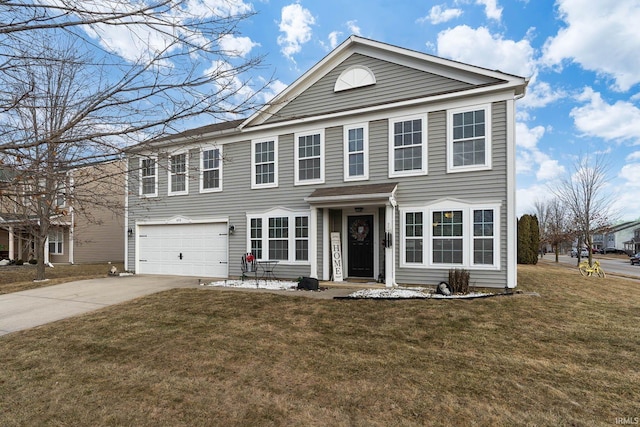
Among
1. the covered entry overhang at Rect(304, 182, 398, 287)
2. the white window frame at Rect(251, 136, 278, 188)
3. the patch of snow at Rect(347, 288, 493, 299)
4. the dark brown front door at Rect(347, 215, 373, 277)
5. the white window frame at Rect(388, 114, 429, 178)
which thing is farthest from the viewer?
the white window frame at Rect(251, 136, 278, 188)

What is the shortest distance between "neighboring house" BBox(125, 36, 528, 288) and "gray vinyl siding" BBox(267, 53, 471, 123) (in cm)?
3

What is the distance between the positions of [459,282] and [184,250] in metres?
10.3

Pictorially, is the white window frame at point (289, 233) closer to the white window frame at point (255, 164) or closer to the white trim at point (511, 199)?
the white window frame at point (255, 164)

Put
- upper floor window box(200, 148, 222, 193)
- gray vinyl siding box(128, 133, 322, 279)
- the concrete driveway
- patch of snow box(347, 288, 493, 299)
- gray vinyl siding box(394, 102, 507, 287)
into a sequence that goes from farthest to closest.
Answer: upper floor window box(200, 148, 222, 193)
gray vinyl siding box(128, 133, 322, 279)
gray vinyl siding box(394, 102, 507, 287)
patch of snow box(347, 288, 493, 299)
the concrete driveway

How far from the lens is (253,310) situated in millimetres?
7172

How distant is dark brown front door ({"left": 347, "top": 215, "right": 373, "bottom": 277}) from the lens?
10.9 m

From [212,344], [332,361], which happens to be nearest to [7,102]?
[212,344]

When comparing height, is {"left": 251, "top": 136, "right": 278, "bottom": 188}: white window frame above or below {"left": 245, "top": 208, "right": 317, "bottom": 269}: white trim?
above

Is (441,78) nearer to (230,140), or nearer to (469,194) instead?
(469,194)

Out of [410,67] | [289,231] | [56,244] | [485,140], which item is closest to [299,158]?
[289,231]

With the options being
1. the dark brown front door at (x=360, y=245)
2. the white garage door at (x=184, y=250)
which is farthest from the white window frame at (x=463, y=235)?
the white garage door at (x=184, y=250)

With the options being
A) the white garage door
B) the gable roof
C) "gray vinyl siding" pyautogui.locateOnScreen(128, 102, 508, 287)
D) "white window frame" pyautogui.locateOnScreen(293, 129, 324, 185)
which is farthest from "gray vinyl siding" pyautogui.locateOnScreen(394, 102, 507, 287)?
the white garage door

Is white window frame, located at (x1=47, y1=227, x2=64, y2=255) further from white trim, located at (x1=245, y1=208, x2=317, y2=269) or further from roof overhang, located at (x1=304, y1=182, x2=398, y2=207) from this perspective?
roof overhang, located at (x1=304, y1=182, x2=398, y2=207)

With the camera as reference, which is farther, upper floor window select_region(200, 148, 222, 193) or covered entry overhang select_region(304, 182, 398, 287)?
upper floor window select_region(200, 148, 222, 193)
